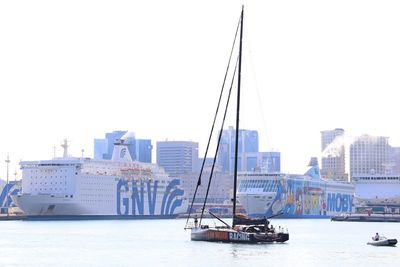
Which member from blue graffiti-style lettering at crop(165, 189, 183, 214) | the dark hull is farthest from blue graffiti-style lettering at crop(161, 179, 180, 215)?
the dark hull

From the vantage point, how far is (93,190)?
461ft

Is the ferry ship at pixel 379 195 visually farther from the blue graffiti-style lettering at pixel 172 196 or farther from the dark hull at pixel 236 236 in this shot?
the dark hull at pixel 236 236

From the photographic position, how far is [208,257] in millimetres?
55656

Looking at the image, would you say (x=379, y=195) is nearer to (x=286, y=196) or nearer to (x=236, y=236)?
(x=286, y=196)

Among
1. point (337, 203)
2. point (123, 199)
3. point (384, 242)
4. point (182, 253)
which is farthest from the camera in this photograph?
point (337, 203)

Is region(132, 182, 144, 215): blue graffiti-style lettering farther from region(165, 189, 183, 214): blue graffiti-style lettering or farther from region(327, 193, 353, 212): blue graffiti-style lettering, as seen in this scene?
region(327, 193, 353, 212): blue graffiti-style lettering

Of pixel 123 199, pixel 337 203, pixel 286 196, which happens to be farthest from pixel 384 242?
pixel 337 203

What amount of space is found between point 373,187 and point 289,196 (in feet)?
112

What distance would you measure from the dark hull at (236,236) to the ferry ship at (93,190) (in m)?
71.4

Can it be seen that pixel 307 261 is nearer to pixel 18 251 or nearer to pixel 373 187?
pixel 18 251

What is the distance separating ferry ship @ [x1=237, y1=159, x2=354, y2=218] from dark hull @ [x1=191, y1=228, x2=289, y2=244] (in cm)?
9271

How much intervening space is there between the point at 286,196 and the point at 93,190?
135ft

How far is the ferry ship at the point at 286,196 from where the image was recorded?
163 metres

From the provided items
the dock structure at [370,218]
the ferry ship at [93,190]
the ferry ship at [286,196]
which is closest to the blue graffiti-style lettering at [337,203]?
the ferry ship at [286,196]
